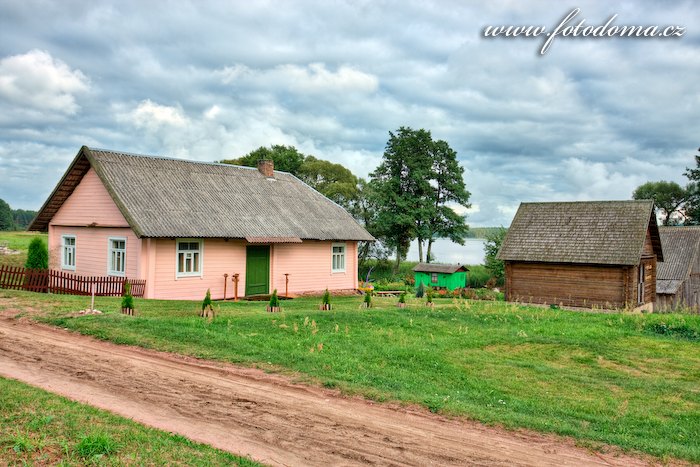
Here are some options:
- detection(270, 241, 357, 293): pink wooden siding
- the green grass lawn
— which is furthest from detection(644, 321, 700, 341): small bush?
detection(270, 241, 357, 293): pink wooden siding

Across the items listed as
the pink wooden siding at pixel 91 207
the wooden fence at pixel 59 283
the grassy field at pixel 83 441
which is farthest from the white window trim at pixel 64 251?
the grassy field at pixel 83 441

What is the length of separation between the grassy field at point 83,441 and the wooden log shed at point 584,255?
27.1 metres

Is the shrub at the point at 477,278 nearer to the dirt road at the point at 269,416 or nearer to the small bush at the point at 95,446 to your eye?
the dirt road at the point at 269,416

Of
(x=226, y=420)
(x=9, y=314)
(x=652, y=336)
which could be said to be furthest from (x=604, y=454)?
(x=9, y=314)

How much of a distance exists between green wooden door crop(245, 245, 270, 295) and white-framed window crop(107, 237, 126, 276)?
5.65 meters

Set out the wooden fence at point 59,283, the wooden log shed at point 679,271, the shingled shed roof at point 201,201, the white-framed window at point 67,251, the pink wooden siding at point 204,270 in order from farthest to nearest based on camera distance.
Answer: the wooden log shed at point 679,271 → the white-framed window at point 67,251 → the shingled shed roof at point 201,201 → the pink wooden siding at point 204,270 → the wooden fence at point 59,283

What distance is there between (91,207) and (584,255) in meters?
25.7

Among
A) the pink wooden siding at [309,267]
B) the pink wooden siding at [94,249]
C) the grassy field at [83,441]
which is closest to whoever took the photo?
the grassy field at [83,441]

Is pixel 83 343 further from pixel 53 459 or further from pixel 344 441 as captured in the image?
pixel 344 441

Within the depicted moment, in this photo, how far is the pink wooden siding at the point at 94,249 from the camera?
23.2m

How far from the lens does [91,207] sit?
2527 cm

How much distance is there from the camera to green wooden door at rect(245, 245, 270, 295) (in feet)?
87.3

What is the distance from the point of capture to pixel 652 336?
17.5 m

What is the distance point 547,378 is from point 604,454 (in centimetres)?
413
